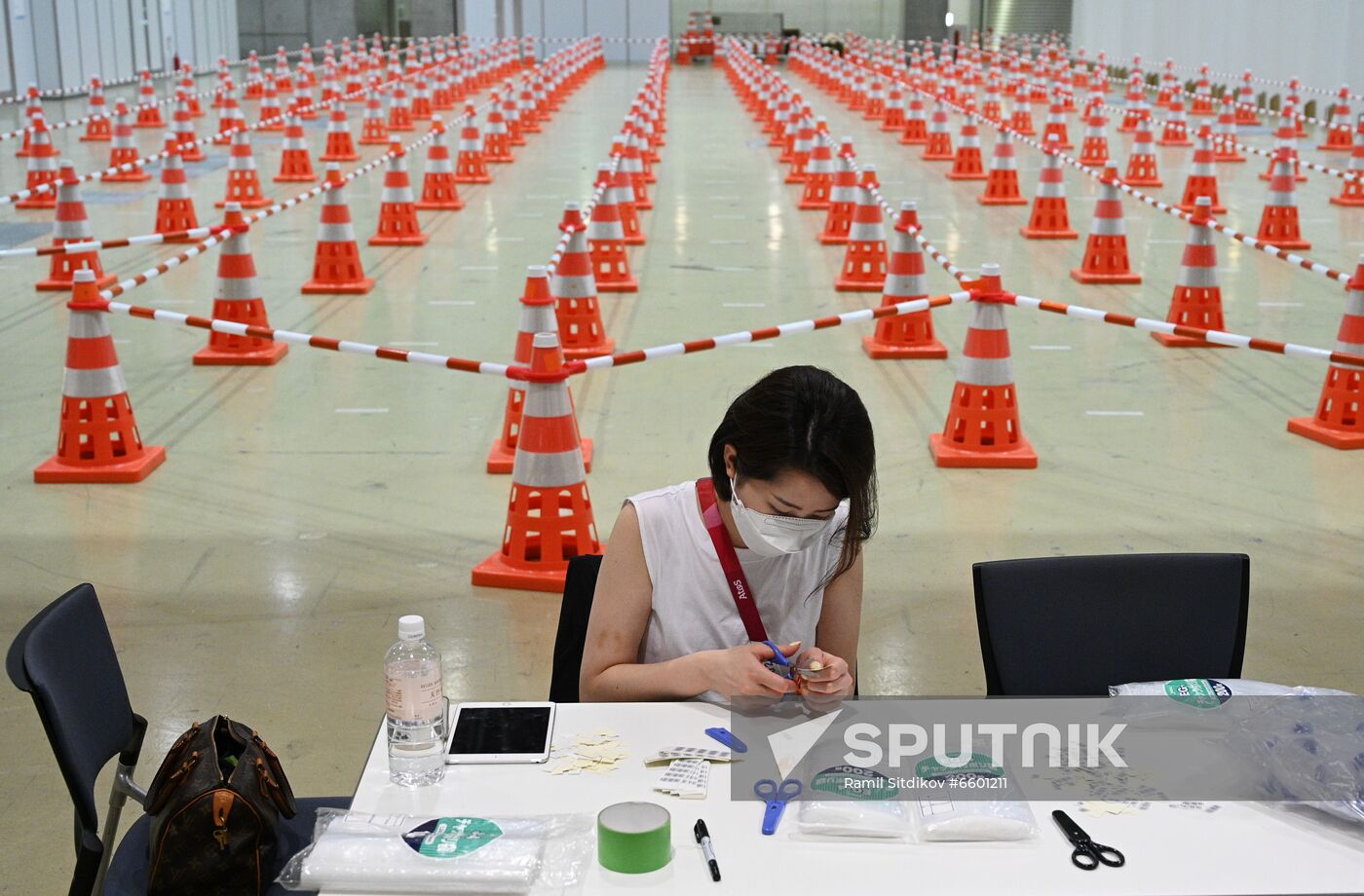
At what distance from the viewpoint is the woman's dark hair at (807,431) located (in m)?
3.06

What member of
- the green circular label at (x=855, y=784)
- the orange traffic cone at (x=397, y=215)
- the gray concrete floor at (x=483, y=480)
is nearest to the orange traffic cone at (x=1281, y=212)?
the gray concrete floor at (x=483, y=480)

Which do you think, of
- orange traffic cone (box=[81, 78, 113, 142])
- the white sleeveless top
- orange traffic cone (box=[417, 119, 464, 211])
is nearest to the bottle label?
the white sleeveless top

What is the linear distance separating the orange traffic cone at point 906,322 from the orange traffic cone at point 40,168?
395 inches

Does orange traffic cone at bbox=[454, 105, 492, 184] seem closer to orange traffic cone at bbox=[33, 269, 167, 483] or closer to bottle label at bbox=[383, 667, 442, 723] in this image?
orange traffic cone at bbox=[33, 269, 167, 483]

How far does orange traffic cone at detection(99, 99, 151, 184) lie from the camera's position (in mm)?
17844

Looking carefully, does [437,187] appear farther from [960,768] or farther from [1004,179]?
[960,768]

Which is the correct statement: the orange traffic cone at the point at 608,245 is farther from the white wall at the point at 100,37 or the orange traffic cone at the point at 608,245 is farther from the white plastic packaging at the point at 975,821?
the white wall at the point at 100,37

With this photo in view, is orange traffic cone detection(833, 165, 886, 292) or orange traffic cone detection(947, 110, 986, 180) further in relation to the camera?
orange traffic cone detection(947, 110, 986, 180)

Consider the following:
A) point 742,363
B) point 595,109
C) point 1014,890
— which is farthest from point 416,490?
point 595,109

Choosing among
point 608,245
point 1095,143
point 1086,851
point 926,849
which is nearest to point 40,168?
point 608,245

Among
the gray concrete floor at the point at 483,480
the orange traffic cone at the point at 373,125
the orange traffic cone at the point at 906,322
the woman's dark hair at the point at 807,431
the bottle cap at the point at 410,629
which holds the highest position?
the orange traffic cone at the point at 373,125

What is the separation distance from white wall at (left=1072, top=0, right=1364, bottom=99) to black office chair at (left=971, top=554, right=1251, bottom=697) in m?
23.8

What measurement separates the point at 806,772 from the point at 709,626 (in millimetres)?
623

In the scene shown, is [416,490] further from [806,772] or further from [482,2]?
[482,2]
